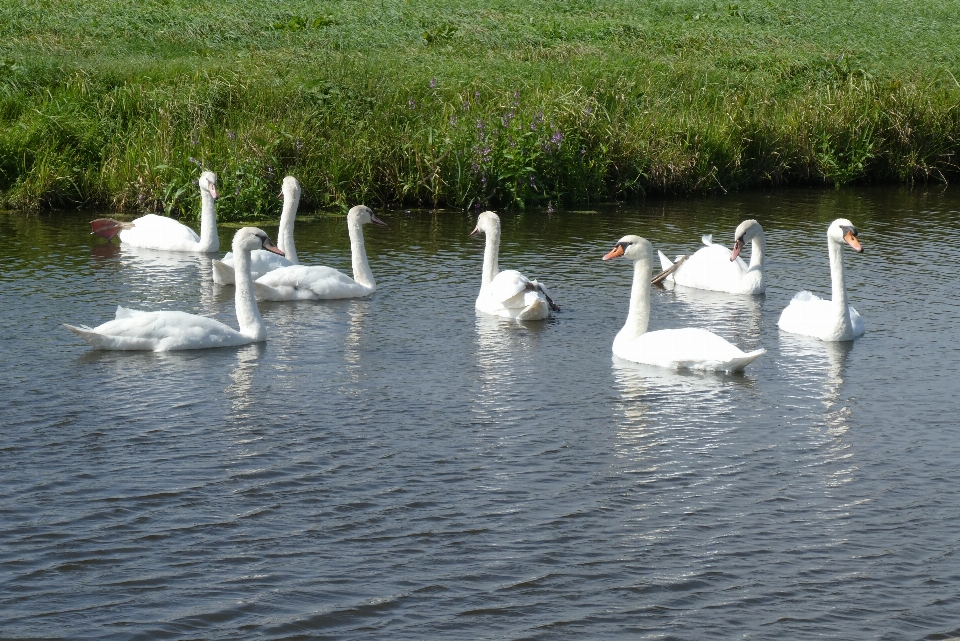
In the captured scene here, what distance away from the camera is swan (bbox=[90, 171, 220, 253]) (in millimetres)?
15174

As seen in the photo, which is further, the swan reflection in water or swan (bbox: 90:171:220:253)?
swan (bbox: 90:171:220:253)

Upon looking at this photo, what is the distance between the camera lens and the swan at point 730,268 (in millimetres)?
13148

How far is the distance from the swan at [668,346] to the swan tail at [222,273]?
4.15m

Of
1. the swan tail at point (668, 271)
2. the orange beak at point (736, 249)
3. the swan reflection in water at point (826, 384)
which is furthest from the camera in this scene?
the swan tail at point (668, 271)

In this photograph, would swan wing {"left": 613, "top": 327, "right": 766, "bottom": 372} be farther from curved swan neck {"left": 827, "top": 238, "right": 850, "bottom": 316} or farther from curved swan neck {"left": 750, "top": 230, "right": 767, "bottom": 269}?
curved swan neck {"left": 750, "top": 230, "right": 767, "bottom": 269}

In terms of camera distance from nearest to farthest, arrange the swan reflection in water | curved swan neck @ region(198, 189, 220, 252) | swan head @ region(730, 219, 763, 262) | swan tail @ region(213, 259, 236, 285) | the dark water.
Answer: the dark water, the swan reflection in water, swan tail @ region(213, 259, 236, 285), swan head @ region(730, 219, 763, 262), curved swan neck @ region(198, 189, 220, 252)

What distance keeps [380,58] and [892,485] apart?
16.3 m

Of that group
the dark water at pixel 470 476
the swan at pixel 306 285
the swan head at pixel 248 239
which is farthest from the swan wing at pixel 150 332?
the swan at pixel 306 285

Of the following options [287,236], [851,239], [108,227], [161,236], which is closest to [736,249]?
[851,239]

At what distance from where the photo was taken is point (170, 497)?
7.22 metres

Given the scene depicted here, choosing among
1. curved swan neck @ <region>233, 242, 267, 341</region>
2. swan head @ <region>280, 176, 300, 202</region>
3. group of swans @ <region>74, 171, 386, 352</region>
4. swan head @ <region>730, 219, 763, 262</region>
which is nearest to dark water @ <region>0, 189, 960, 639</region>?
group of swans @ <region>74, 171, 386, 352</region>

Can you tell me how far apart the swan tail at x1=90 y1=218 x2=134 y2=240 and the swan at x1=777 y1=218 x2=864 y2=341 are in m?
7.71

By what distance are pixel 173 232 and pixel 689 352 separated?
24.1 feet

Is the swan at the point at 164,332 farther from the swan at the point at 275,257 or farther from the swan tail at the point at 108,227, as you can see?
the swan tail at the point at 108,227
